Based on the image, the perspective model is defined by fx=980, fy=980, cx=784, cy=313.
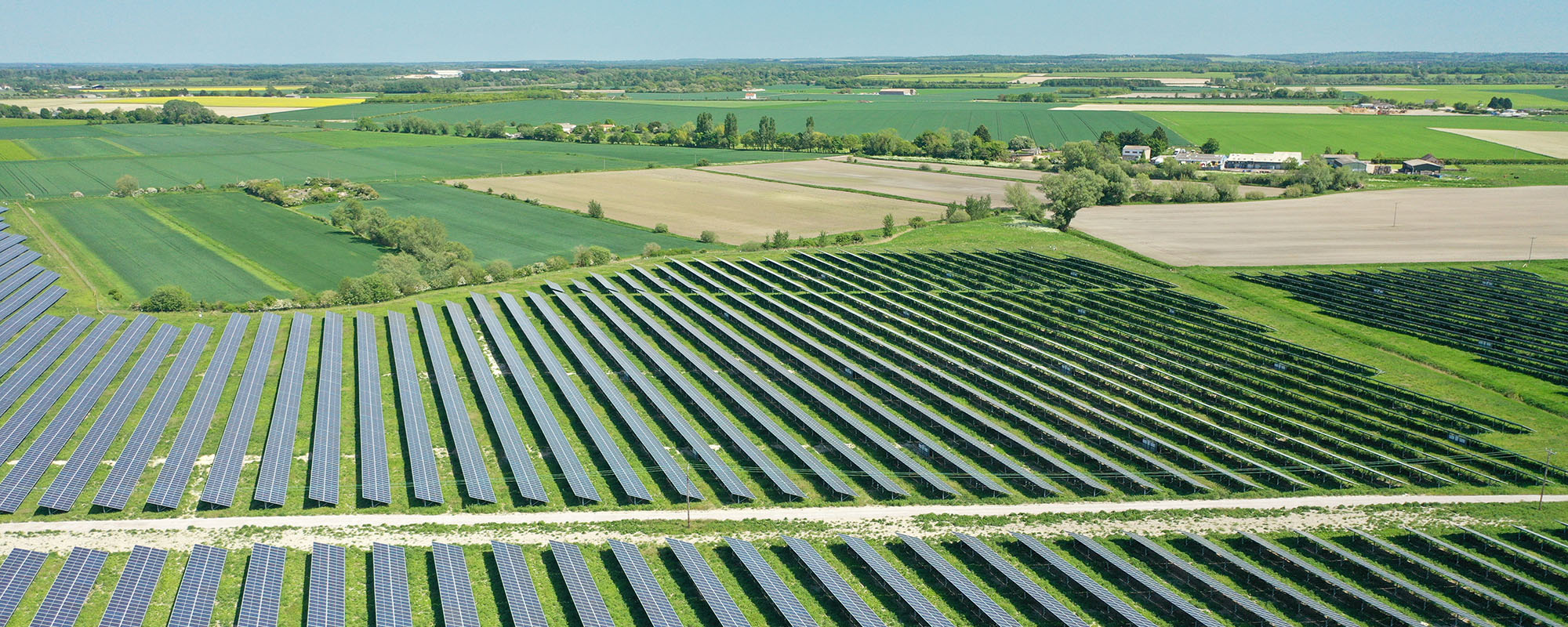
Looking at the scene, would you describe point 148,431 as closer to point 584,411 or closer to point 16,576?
point 16,576

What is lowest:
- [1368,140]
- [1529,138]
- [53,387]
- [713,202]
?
[53,387]

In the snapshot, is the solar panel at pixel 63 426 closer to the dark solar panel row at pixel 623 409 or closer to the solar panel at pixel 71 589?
the solar panel at pixel 71 589

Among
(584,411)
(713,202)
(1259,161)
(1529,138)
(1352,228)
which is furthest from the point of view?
(1529,138)

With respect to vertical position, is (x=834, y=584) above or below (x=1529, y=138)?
below

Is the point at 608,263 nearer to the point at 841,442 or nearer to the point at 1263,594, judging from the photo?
the point at 841,442

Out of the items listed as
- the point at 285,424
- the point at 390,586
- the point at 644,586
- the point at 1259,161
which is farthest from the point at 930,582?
the point at 1259,161

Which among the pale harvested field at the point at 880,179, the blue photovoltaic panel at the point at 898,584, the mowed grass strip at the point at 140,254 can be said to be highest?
the pale harvested field at the point at 880,179

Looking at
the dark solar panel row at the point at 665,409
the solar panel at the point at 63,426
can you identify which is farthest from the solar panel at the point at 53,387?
the dark solar panel row at the point at 665,409
